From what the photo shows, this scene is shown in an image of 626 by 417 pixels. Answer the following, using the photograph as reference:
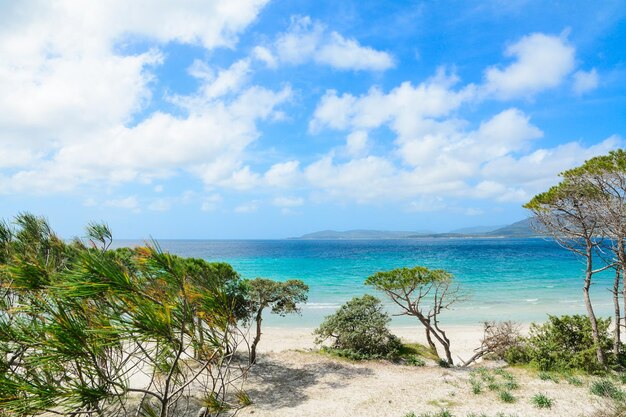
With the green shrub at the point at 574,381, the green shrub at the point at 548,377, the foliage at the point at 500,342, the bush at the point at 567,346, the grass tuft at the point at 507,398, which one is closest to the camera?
the grass tuft at the point at 507,398

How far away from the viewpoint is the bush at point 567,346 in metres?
12.3

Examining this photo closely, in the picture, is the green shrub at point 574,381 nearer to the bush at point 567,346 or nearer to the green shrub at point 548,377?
the green shrub at point 548,377

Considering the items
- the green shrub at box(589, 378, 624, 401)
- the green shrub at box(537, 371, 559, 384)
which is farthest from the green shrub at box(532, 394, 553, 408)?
the green shrub at box(537, 371, 559, 384)

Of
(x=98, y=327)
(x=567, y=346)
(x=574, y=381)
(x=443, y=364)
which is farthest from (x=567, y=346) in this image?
(x=98, y=327)

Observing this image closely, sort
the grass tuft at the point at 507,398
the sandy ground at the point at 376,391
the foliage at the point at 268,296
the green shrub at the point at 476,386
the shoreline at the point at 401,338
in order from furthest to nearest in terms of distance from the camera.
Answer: the shoreline at the point at 401,338
the foliage at the point at 268,296
the green shrub at the point at 476,386
the grass tuft at the point at 507,398
the sandy ground at the point at 376,391

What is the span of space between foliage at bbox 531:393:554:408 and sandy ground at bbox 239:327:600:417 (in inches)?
4.7

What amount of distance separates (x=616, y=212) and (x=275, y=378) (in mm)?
13460

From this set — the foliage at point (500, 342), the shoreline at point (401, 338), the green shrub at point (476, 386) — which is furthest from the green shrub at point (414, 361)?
the green shrub at point (476, 386)

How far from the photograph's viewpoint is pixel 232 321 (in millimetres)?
3914

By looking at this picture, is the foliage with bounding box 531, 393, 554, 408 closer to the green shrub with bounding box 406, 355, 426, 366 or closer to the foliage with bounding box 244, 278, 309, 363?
the green shrub with bounding box 406, 355, 426, 366

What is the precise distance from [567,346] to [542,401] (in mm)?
5470

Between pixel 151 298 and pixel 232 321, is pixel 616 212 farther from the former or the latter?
pixel 151 298

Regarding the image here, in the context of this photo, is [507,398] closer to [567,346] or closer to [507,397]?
[507,397]

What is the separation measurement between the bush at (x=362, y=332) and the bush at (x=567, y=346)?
5.73 meters
